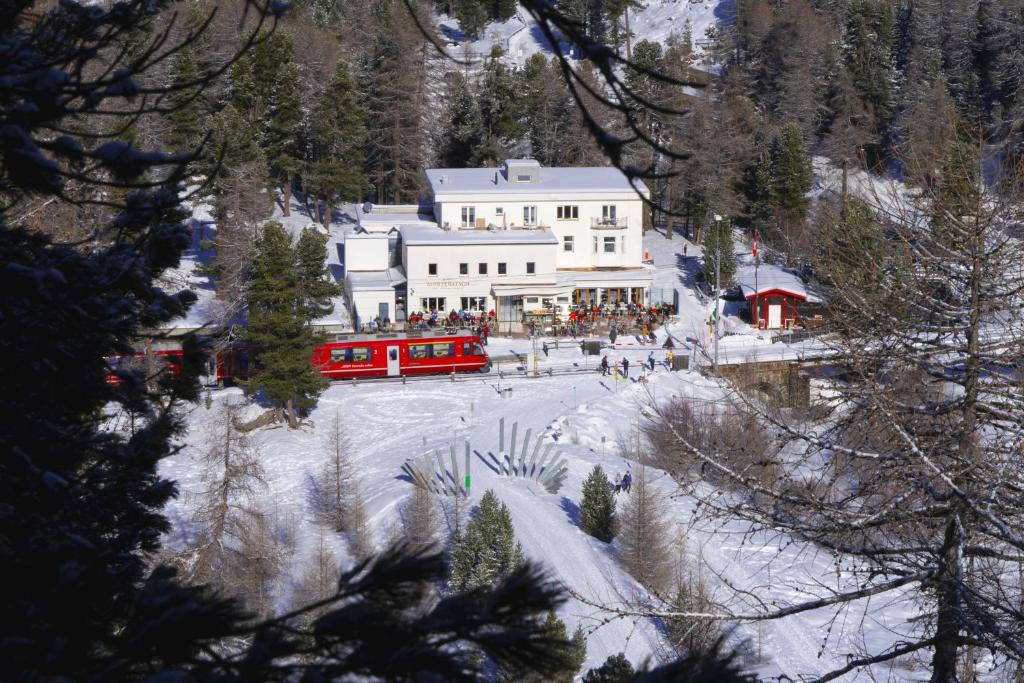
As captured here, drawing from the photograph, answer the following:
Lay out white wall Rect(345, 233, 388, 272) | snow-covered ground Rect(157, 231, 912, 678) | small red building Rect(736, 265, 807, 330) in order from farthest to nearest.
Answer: white wall Rect(345, 233, 388, 272)
small red building Rect(736, 265, 807, 330)
snow-covered ground Rect(157, 231, 912, 678)

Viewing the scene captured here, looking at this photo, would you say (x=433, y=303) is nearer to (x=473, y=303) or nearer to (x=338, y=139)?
(x=473, y=303)

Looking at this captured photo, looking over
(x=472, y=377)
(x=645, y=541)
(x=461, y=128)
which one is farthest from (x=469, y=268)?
(x=645, y=541)

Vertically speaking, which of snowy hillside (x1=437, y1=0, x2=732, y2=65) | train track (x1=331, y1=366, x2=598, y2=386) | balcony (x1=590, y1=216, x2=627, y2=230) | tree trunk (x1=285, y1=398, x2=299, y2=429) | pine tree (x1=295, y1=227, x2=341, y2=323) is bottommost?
tree trunk (x1=285, y1=398, x2=299, y2=429)

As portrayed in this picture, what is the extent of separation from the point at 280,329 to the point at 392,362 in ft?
16.5

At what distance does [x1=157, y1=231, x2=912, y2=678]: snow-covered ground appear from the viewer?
1596 cm

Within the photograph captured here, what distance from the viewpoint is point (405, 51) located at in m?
45.9

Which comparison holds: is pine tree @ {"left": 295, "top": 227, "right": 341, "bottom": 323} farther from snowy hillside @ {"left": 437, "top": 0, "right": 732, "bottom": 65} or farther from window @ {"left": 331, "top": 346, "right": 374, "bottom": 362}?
snowy hillside @ {"left": 437, "top": 0, "right": 732, "bottom": 65}

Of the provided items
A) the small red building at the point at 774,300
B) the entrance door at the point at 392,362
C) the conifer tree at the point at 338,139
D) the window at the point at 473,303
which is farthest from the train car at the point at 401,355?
the conifer tree at the point at 338,139

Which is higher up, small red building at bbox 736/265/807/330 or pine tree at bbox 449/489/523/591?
small red building at bbox 736/265/807/330

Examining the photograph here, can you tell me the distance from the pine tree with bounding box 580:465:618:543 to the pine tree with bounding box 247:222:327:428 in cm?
870

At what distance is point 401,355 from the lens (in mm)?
30078

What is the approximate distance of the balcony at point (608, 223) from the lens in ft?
124

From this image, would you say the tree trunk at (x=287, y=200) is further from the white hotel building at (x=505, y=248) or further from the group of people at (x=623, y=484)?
the group of people at (x=623, y=484)

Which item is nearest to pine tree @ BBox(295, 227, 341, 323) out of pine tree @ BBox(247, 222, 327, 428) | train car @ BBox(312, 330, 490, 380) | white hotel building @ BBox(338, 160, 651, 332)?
pine tree @ BBox(247, 222, 327, 428)
